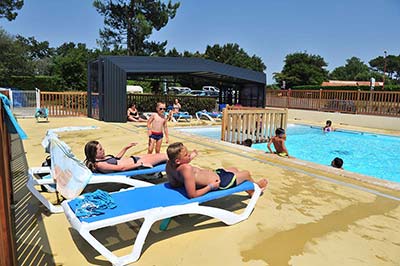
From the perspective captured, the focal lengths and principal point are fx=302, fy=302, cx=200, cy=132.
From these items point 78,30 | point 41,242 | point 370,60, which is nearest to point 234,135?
point 41,242

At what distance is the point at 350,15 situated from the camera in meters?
28.4

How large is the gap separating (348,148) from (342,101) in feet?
23.0

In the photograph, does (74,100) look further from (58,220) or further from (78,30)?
(78,30)

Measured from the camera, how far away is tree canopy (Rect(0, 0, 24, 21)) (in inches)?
1058

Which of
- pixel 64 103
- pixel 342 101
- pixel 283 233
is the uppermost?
pixel 342 101

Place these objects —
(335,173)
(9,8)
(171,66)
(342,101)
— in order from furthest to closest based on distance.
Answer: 1. (9,8)
2. (342,101)
3. (171,66)
4. (335,173)

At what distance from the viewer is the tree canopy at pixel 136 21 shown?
105 feet

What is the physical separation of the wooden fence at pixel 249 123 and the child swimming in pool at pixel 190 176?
18.8 ft

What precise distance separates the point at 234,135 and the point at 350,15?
83.5 feet

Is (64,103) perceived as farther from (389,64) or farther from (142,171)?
(389,64)

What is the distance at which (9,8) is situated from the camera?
27234 millimetres

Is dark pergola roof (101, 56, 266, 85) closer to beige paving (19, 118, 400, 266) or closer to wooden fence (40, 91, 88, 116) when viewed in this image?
wooden fence (40, 91, 88, 116)

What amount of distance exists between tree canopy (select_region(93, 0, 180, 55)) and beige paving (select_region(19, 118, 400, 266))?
3000 cm

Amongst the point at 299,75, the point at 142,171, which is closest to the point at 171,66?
the point at 142,171
